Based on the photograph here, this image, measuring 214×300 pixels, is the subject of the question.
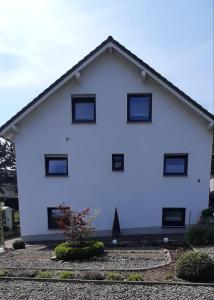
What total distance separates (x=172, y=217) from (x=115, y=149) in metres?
4.59

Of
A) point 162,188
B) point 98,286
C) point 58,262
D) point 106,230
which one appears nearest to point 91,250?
point 58,262

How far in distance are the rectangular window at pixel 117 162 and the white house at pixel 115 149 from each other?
0.05 m

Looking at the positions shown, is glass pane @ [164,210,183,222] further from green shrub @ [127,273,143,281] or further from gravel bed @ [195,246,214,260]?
green shrub @ [127,273,143,281]

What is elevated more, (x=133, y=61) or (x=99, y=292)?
(x=133, y=61)

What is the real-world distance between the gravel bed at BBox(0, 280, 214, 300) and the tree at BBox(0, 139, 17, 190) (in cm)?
2686

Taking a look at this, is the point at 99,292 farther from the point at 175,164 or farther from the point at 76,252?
the point at 175,164

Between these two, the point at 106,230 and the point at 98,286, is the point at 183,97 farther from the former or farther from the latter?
the point at 98,286

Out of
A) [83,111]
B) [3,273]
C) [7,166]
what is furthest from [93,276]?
[7,166]

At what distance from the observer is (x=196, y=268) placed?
6645 mm

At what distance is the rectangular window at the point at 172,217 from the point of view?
540 inches

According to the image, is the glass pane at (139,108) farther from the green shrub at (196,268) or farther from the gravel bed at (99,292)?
the gravel bed at (99,292)

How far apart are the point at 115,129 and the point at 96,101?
1672 mm

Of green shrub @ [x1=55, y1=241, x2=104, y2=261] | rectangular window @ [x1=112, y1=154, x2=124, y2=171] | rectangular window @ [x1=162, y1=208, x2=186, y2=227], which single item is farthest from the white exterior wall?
green shrub @ [x1=55, y1=241, x2=104, y2=261]

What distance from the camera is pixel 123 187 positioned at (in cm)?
1352
